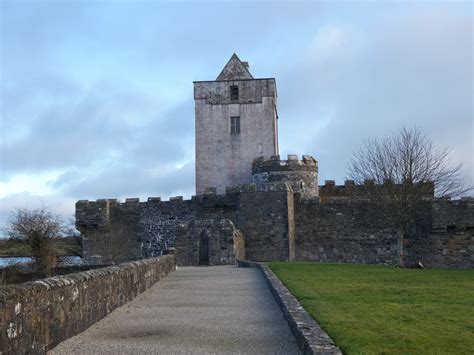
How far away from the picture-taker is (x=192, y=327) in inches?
348

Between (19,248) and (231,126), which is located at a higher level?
(231,126)

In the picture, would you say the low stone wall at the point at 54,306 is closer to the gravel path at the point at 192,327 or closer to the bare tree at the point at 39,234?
the gravel path at the point at 192,327

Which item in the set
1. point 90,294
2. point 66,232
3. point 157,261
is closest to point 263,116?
point 66,232

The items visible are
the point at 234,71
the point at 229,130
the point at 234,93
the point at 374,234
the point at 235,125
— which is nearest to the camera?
the point at 374,234

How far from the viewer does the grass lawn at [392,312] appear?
677 centimetres

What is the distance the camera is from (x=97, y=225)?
105 ft

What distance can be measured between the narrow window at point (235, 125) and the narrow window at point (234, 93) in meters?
1.31

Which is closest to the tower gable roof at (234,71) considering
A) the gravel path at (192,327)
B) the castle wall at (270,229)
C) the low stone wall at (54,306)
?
the castle wall at (270,229)

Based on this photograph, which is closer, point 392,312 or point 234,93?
point 392,312

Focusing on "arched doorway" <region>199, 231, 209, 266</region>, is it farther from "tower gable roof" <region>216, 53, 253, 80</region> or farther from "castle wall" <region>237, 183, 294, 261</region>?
"tower gable roof" <region>216, 53, 253, 80</region>

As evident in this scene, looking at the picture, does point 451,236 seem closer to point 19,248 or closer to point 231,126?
point 231,126

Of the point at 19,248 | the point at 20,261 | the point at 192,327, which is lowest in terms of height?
the point at 192,327

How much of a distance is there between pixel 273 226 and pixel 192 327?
64.8ft

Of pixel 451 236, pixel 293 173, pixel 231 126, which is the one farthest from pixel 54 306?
pixel 231 126
